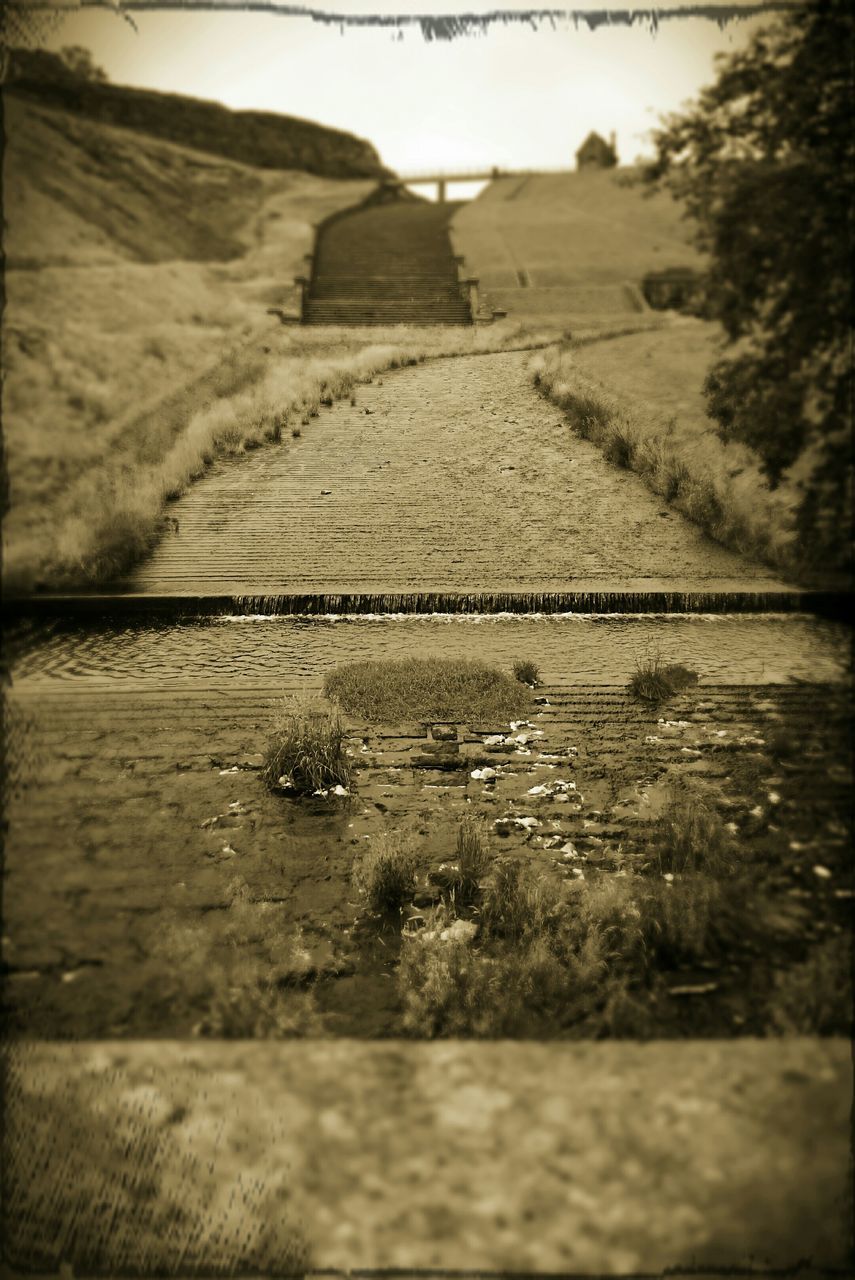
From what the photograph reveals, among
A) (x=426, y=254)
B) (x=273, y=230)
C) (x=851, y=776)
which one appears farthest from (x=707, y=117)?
(x=273, y=230)

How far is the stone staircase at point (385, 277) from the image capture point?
65.2 feet

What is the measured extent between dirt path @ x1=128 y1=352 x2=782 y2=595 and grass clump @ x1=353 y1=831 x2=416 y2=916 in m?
3.41

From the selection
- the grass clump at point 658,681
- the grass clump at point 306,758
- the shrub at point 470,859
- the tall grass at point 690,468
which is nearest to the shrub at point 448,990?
the shrub at point 470,859

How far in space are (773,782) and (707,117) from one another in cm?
348

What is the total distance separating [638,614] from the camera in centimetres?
725

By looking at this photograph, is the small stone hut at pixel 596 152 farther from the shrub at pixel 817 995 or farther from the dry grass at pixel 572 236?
the shrub at pixel 817 995

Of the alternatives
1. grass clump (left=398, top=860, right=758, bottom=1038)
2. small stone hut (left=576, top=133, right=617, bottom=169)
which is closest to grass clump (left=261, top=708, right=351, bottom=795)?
grass clump (left=398, top=860, right=758, bottom=1038)

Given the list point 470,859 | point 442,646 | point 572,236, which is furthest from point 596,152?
point 470,859

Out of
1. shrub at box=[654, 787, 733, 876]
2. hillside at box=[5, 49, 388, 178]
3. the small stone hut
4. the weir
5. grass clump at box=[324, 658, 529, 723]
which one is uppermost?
the small stone hut

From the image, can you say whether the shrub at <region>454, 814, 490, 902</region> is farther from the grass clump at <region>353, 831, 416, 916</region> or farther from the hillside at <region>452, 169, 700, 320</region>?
the hillside at <region>452, 169, 700, 320</region>

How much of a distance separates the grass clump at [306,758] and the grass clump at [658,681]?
225 centimetres

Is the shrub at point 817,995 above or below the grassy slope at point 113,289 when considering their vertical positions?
below

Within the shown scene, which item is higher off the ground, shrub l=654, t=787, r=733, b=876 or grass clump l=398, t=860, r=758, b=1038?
shrub l=654, t=787, r=733, b=876

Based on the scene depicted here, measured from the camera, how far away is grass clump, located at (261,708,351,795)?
15.9ft
